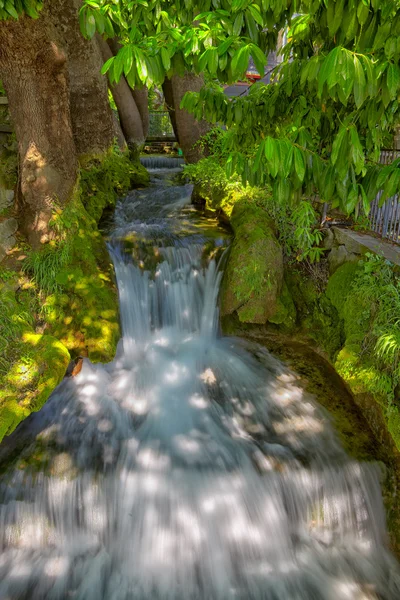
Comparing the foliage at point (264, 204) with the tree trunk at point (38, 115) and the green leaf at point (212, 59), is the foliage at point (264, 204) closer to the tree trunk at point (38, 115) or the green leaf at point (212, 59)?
the tree trunk at point (38, 115)

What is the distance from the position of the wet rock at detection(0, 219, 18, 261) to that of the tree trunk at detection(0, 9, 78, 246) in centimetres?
13

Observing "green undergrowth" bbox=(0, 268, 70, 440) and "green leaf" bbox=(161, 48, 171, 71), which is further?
"green undergrowth" bbox=(0, 268, 70, 440)

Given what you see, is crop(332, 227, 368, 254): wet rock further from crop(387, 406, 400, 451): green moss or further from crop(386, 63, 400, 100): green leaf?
crop(386, 63, 400, 100): green leaf

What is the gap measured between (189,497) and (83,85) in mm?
7813

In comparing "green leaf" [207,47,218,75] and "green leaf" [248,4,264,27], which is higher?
"green leaf" [248,4,264,27]

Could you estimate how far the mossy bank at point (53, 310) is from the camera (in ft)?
15.4

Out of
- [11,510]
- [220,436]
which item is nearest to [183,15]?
[220,436]

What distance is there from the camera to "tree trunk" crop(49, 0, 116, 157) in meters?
7.79

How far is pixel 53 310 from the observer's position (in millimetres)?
5562

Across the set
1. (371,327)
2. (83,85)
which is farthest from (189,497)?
(83,85)

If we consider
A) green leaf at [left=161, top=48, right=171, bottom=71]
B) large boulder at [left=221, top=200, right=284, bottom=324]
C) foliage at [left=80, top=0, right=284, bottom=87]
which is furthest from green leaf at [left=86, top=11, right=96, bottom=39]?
large boulder at [left=221, top=200, right=284, bottom=324]

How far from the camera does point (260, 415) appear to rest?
4.98m

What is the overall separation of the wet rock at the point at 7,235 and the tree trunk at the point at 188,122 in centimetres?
521

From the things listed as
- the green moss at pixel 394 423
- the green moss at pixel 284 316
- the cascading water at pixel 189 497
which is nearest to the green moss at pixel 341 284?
the green moss at pixel 284 316
